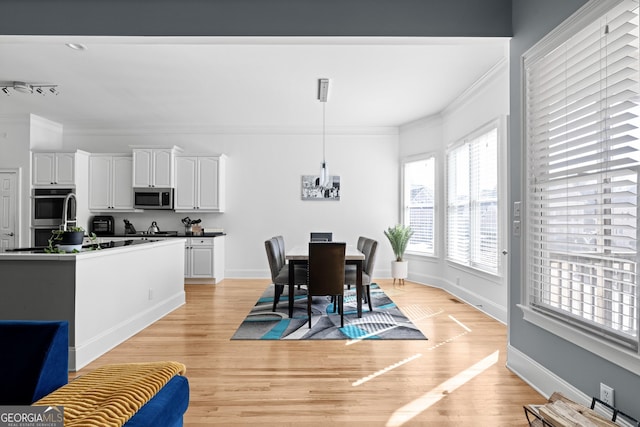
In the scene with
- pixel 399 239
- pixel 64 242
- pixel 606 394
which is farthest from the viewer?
pixel 399 239

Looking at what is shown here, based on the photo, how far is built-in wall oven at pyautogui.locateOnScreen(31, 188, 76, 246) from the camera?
644 centimetres

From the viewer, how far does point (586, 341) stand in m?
2.09

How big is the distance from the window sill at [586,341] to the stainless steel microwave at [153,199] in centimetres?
581

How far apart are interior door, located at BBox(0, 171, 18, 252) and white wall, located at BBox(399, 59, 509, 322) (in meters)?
6.69

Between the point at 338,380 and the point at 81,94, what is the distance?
517 cm

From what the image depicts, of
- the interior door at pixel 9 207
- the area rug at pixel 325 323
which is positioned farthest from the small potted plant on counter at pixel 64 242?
the interior door at pixel 9 207

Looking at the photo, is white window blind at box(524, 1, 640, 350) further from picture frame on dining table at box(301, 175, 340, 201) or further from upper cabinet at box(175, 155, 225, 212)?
upper cabinet at box(175, 155, 225, 212)

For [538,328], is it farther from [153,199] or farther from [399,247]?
[153,199]

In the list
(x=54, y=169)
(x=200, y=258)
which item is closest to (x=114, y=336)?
(x=200, y=258)

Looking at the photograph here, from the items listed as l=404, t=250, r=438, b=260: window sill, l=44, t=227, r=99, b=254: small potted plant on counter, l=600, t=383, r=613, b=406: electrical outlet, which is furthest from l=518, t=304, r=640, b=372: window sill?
l=404, t=250, r=438, b=260: window sill

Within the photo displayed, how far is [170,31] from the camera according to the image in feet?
9.55

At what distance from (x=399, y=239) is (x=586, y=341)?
447 cm

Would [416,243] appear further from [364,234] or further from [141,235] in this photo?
[141,235]

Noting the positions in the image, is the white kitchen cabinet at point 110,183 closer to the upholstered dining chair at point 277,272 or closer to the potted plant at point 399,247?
the upholstered dining chair at point 277,272
